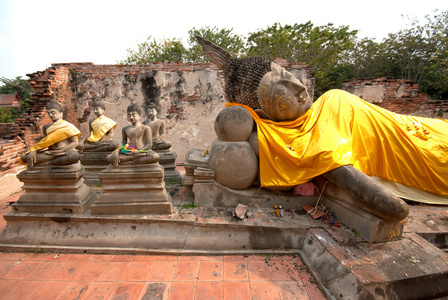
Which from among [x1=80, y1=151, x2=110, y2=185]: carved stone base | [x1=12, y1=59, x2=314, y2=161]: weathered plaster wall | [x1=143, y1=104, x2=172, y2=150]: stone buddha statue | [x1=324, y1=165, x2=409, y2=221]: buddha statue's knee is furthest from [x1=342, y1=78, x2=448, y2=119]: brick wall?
[x1=80, y1=151, x2=110, y2=185]: carved stone base

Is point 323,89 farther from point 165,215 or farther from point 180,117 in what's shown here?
point 165,215

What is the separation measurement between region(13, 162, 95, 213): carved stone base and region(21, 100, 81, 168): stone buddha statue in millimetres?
96

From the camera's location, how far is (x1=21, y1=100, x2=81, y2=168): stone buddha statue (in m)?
2.64

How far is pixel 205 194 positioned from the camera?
2803mm

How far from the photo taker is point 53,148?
2.74 meters

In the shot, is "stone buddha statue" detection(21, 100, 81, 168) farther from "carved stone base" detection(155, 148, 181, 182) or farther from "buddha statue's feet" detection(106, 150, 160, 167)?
"carved stone base" detection(155, 148, 181, 182)

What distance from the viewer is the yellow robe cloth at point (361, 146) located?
8.68 ft

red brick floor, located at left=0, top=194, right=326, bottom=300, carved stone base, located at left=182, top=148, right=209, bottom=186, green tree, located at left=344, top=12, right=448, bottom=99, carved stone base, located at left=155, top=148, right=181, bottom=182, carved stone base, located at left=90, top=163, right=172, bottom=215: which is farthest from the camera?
green tree, located at left=344, top=12, right=448, bottom=99

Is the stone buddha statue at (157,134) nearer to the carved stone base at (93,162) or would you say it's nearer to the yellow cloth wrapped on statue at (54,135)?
the carved stone base at (93,162)

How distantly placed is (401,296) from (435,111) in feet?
34.1

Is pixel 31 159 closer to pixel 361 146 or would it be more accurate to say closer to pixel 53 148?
pixel 53 148

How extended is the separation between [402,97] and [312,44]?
21.0 ft

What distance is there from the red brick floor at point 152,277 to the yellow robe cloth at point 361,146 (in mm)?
1078

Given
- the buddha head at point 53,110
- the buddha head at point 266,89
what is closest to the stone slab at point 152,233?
the buddha head at point 53,110
